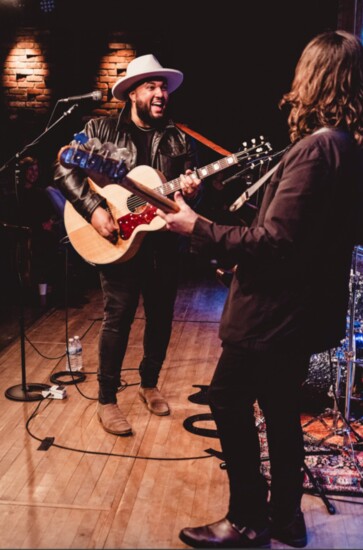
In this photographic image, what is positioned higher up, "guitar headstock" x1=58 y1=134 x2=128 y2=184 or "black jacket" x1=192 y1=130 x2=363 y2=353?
"guitar headstock" x1=58 y1=134 x2=128 y2=184

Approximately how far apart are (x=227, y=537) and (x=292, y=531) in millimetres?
294

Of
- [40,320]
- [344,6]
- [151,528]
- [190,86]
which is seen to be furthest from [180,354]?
[190,86]

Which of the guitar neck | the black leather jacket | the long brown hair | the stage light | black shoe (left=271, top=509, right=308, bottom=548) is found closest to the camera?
the long brown hair

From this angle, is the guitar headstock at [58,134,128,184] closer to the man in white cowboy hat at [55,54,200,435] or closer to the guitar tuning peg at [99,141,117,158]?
the guitar tuning peg at [99,141,117,158]

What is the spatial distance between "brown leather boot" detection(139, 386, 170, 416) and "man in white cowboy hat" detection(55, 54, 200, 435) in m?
0.26

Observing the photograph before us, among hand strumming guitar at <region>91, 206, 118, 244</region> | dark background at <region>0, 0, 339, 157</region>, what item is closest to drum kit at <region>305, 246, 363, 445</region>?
hand strumming guitar at <region>91, 206, 118, 244</region>

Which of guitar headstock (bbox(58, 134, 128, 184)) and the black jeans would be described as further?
the black jeans

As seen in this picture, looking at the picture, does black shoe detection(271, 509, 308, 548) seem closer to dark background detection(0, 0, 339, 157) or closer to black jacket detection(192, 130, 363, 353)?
black jacket detection(192, 130, 363, 353)

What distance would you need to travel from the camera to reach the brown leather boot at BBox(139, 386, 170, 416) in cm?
376

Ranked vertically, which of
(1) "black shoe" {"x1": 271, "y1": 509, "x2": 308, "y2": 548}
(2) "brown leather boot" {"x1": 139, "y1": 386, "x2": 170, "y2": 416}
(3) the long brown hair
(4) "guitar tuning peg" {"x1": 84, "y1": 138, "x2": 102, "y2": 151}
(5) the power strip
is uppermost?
(3) the long brown hair

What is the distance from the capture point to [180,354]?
197 inches

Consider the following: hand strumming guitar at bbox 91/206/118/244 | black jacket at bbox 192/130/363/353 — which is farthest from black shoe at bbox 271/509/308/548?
hand strumming guitar at bbox 91/206/118/244

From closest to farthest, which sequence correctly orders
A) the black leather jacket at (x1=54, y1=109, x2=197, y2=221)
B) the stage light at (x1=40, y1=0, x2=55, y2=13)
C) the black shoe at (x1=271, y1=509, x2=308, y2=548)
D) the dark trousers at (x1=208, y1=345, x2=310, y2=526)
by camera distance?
the dark trousers at (x1=208, y1=345, x2=310, y2=526), the black shoe at (x1=271, y1=509, x2=308, y2=548), the black leather jacket at (x1=54, y1=109, x2=197, y2=221), the stage light at (x1=40, y1=0, x2=55, y2=13)

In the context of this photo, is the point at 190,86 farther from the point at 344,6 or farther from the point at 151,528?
the point at 151,528
